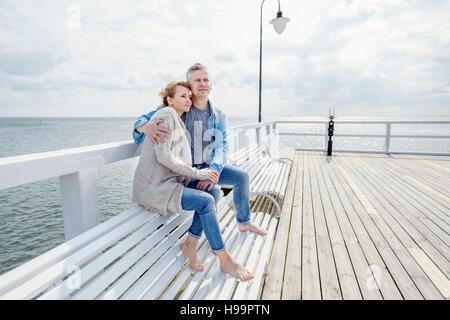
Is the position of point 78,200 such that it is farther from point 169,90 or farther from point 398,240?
point 398,240

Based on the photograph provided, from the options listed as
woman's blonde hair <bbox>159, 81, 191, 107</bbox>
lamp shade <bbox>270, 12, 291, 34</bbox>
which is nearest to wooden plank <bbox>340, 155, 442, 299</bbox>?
woman's blonde hair <bbox>159, 81, 191, 107</bbox>

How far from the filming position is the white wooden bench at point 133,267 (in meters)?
0.99

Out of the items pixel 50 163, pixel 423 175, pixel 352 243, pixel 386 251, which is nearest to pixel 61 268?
pixel 50 163

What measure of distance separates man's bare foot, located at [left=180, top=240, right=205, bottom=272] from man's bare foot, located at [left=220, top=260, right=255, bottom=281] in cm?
15

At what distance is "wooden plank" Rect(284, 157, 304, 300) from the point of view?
6.33 feet

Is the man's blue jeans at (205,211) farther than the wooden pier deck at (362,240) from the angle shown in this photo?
No

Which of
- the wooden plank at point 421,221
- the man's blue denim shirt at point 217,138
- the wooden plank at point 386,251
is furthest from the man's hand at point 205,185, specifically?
the wooden plank at point 421,221

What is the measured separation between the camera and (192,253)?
1.65 meters

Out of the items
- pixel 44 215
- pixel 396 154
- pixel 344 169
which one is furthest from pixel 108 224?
pixel 396 154

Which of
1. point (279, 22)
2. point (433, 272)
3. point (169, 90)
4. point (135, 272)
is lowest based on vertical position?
point (433, 272)

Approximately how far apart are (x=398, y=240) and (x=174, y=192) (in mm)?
2504

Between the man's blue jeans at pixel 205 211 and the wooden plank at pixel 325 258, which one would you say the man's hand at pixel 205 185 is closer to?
the man's blue jeans at pixel 205 211

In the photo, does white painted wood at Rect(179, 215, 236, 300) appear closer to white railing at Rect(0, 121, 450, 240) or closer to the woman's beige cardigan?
the woman's beige cardigan
